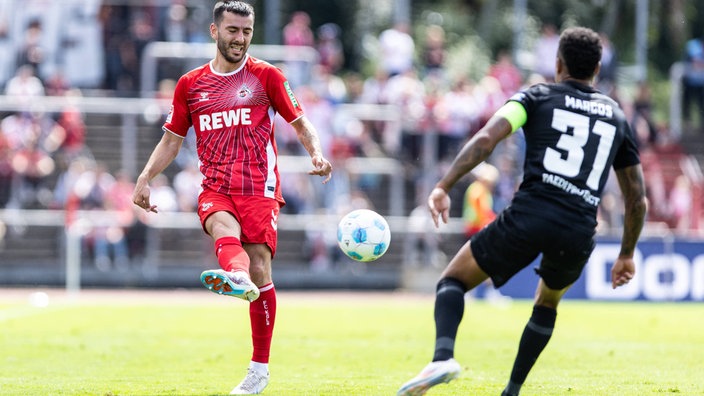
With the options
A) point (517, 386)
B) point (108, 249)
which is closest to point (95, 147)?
point (108, 249)

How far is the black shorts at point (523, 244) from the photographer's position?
22.3ft

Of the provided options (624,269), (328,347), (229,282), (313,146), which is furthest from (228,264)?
(328,347)

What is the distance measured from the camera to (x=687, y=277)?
21.9m

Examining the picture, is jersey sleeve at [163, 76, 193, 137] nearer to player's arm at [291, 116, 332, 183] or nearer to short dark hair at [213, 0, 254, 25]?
short dark hair at [213, 0, 254, 25]

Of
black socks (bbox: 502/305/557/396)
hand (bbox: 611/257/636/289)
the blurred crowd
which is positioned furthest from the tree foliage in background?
black socks (bbox: 502/305/557/396)

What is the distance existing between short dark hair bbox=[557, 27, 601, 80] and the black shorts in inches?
38.4

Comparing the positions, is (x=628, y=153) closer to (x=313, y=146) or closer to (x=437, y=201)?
(x=437, y=201)

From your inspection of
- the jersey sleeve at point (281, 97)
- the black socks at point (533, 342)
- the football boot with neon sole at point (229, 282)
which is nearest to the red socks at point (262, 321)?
the football boot with neon sole at point (229, 282)

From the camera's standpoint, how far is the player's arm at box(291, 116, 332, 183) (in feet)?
26.5

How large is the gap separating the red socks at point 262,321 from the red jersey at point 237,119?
2.40 feet

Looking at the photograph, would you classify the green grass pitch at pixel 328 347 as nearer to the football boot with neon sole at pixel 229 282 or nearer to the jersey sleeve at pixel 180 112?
the football boot with neon sole at pixel 229 282

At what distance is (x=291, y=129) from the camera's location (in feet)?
80.6

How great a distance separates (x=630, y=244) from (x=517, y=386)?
1.16 metres

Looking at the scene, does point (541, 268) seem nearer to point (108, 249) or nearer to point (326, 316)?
point (326, 316)
